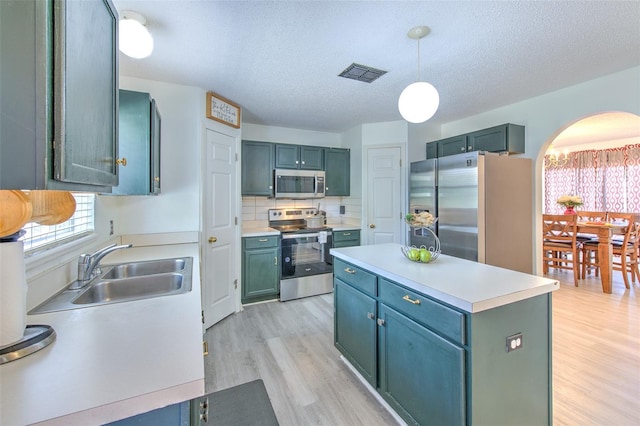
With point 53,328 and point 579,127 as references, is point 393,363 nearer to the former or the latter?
point 53,328

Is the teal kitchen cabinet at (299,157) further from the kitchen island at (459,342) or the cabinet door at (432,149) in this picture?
the kitchen island at (459,342)

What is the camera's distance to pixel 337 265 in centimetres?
221

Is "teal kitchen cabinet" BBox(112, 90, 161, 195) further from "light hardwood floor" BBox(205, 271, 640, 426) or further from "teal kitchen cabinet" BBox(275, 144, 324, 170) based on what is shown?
"teal kitchen cabinet" BBox(275, 144, 324, 170)

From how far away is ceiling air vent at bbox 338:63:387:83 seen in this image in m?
2.37

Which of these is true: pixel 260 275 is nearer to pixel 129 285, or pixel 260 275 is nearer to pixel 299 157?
pixel 299 157

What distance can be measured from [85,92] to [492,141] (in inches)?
149

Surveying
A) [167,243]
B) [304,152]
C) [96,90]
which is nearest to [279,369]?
[167,243]

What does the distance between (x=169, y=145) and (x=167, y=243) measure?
943mm

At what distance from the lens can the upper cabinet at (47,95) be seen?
0.54 m

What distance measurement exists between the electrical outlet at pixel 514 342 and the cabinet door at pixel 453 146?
2.82 m

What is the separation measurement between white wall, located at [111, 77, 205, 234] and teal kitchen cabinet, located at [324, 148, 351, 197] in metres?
2.07

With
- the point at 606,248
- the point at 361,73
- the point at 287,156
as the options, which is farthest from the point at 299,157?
the point at 606,248

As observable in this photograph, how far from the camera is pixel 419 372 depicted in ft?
4.65

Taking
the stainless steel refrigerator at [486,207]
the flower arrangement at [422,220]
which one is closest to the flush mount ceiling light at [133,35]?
the flower arrangement at [422,220]
